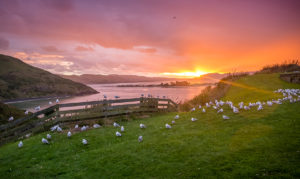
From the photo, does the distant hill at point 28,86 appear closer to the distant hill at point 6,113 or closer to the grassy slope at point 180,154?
the distant hill at point 6,113

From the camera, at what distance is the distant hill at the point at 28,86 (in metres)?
43.4

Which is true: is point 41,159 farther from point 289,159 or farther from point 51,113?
point 289,159

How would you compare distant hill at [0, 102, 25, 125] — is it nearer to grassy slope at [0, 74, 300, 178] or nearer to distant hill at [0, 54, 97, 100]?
grassy slope at [0, 74, 300, 178]

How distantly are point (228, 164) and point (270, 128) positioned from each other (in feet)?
15.4

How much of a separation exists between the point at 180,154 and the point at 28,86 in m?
57.5

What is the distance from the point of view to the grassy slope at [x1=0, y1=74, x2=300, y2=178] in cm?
525

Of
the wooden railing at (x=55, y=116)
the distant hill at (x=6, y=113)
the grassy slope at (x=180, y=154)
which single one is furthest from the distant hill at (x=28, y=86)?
the grassy slope at (x=180, y=154)

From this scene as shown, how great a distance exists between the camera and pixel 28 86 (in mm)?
48531

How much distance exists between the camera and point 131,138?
9523 mm

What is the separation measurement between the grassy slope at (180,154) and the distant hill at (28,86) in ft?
143

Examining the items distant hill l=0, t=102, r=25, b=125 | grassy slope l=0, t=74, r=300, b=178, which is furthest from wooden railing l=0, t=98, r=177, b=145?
grassy slope l=0, t=74, r=300, b=178

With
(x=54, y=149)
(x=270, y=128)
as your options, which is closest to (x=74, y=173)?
(x=54, y=149)

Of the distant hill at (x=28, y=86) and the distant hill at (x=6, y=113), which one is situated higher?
the distant hill at (x=28, y=86)

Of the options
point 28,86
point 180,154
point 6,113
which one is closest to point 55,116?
point 6,113
